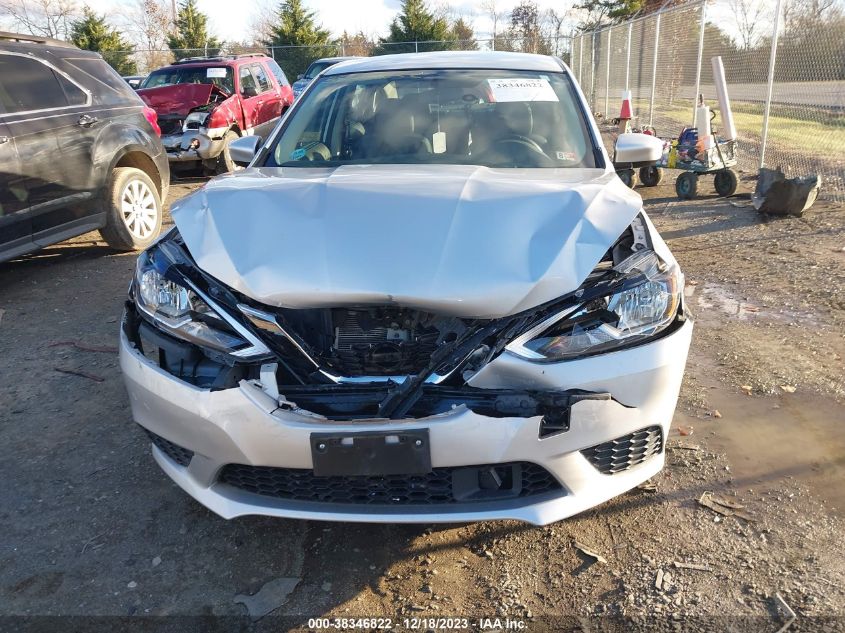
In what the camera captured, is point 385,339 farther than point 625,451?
Yes

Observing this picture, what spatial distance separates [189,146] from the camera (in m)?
10.1

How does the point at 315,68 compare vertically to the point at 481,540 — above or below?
above

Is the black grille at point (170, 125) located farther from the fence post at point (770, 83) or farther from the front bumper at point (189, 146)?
the fence post at point (770, 83)

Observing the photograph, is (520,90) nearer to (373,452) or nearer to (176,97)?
(373,452)

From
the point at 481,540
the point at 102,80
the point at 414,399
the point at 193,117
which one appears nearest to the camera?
the point at 414,399

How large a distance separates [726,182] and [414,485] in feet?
24.0

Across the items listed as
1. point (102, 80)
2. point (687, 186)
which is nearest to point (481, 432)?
point (102, 80)

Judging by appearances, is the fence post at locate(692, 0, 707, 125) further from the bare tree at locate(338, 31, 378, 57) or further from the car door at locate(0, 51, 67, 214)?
the bare tree at locate(338, 31, 378, 57)

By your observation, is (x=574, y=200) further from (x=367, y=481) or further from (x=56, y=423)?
(x=56, y=423)

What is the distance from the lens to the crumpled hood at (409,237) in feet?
7.06

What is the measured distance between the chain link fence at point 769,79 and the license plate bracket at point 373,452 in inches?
295

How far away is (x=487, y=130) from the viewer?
137 inches

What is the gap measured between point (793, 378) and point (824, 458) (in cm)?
84

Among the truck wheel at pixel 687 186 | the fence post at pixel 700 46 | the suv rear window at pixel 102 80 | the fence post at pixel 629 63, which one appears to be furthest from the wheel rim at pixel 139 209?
the fence post at pixel 629 63
